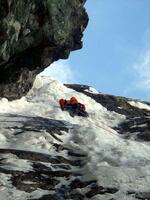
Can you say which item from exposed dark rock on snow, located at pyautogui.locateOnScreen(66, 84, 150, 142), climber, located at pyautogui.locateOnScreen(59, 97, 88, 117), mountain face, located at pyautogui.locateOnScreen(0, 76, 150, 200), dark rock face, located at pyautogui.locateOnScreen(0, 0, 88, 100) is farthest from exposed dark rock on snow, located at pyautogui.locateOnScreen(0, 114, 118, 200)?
climber, located at pyautogui.locateOnScreen(59, 97, 88, 117)

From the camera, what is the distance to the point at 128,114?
1631 inches

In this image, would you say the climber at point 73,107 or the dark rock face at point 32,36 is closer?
the dark rock face at point 32,36

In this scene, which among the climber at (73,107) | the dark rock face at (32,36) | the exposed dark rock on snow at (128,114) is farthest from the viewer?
the climber at (73,107)

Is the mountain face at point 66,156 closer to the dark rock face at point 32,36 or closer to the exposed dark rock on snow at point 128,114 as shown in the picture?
the exposed dark rock on snow at point 128,114

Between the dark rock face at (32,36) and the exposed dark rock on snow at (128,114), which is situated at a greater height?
the dark rock face at (32,36)

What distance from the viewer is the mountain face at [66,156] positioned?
2086 centimetres

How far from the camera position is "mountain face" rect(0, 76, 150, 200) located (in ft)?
68.4

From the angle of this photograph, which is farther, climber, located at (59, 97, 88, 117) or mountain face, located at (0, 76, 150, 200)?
climber, located at (59, 97, 88, 117)

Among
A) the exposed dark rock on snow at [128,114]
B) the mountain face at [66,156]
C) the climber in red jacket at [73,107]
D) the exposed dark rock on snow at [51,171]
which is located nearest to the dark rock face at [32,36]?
the mountain face at [66,156]

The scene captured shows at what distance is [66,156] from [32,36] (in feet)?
32.4

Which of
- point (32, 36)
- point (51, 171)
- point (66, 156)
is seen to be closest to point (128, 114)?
point (32, 36)

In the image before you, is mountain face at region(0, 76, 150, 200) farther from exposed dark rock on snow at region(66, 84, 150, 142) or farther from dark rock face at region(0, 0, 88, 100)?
dark rock face at region(0, 0, 88, 100)

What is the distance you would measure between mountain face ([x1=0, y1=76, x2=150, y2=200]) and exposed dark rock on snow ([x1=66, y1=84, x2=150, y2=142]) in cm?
7

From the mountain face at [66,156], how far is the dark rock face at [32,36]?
1.91 metres
